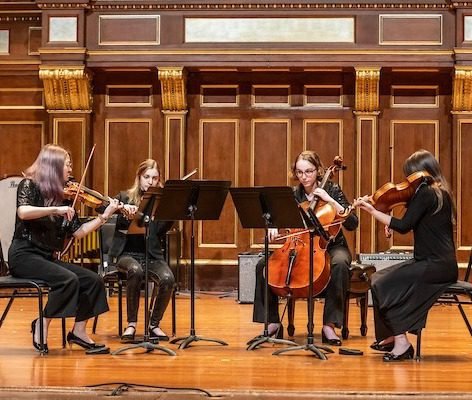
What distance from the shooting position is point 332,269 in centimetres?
644

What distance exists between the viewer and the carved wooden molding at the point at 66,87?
963 cm

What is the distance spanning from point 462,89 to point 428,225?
4118 mm

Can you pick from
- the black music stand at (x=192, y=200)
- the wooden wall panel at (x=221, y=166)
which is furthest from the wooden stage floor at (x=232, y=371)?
the wooden wall panel at (x=221, y=166)

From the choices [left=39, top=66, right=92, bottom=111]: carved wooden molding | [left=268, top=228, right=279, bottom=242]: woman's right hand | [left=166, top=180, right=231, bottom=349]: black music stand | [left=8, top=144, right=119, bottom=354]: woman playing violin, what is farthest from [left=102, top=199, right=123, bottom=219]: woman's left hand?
[left=39, top=66, right=92, bottom=111]: carved wooden molding

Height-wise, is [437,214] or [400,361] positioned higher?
[437,214]

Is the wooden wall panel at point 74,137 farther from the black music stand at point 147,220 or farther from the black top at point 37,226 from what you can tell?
the black music stand at point 147,220

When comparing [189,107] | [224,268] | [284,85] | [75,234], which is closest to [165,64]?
[189,107]

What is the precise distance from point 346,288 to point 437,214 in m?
0.98

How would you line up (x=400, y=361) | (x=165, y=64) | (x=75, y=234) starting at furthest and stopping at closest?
(x=165, y=64), (x=75, y=234), (x=400, y=361)

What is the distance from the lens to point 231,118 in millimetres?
10016

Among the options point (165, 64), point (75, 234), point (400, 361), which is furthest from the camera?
point (165, 64)

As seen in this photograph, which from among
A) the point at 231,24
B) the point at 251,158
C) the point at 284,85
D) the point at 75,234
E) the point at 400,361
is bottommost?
the point at 400,361

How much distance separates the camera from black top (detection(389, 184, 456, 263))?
576cm

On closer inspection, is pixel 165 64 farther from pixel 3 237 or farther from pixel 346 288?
pixel 346 288
